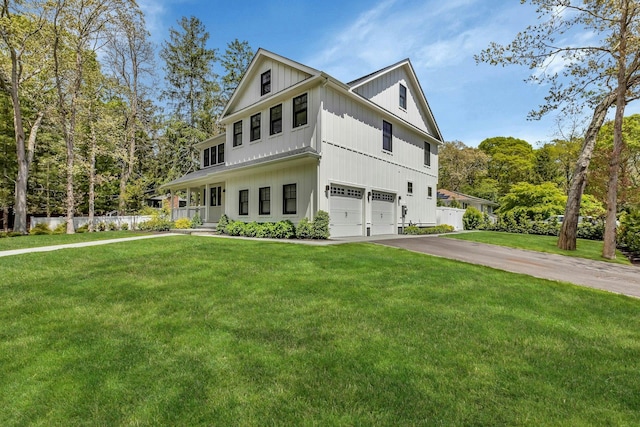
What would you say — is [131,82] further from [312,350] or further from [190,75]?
[312,350]

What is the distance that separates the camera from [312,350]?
321 cm

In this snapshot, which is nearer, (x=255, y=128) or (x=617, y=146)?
(x=617, y=146)

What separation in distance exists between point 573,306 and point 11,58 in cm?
2663

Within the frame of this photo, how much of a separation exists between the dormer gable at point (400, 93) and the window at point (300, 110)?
2.13 meters

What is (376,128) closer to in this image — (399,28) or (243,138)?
(399,28)

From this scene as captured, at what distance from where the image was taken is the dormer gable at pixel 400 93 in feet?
48.5

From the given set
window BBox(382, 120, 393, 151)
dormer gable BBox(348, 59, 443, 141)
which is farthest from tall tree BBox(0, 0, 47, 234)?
window BBox(382, 120, 393, 151)

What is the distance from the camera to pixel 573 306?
4.81 meters

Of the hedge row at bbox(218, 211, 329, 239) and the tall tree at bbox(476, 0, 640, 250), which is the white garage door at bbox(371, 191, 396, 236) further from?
the tall tree at bbox(476, 0, 640, 250)

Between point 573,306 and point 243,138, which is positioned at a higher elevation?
point 243,138

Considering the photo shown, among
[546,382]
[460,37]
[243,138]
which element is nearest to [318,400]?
[546,382]

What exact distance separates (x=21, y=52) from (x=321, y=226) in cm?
1959

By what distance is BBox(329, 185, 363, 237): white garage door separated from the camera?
42.4 ft

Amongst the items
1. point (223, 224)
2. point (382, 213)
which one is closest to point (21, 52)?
point (223, 224)
